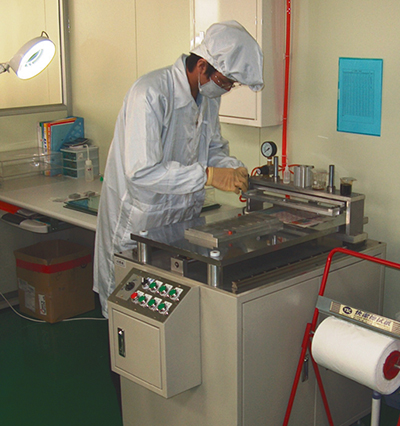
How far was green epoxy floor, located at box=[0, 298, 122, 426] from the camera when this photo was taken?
258 centimetres

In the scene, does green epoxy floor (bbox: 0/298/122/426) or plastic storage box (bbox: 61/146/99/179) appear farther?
plastic storage box (bbox: 61/146/99/179)

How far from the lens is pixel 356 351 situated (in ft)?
5.78

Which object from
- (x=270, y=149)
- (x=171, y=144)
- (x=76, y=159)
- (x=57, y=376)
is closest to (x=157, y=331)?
(x=171, y=144)

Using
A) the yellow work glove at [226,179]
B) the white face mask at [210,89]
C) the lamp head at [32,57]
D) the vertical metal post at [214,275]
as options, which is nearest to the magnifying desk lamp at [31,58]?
the lamp head at [32,57]

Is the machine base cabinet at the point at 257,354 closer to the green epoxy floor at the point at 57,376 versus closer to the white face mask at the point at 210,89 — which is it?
the green epoxy floor at the point at 57,376

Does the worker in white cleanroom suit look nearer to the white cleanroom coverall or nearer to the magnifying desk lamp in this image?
the white cleanroom coverall

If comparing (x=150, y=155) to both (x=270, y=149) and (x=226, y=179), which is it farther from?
(x=270, y=149)

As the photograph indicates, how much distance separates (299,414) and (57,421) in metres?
1.03

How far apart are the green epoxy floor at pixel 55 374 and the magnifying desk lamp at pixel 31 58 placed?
136 centimetres

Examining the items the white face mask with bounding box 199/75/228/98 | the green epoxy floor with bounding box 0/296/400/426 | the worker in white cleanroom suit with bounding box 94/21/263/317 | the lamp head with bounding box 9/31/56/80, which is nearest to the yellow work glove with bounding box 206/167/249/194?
the worker in white cleanroom suit with bounding box 94/21/263/317

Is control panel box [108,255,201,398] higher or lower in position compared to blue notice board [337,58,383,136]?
lower

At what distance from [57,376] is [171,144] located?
4.33 feet

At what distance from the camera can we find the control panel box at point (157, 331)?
188cm

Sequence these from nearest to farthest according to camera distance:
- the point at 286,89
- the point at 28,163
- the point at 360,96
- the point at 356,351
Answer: the point at 356,351 → the point at 360,96 → the point at 286,89 → the point at 28,163
